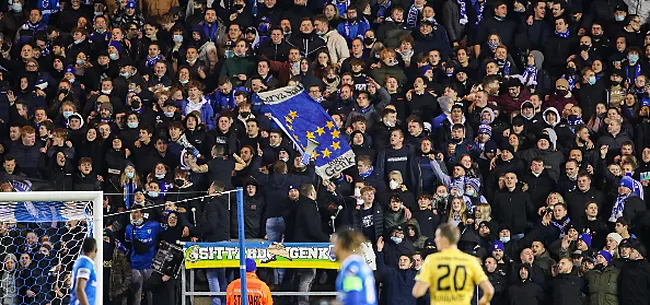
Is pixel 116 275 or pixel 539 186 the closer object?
pixel 116 275

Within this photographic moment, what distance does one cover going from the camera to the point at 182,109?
69.3 ft

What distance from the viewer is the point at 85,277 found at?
1410cm

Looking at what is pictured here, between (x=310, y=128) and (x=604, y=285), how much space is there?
4.84 m

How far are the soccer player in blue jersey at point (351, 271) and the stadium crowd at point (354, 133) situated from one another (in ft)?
20.3

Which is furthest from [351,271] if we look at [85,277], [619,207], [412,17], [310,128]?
[412,17]

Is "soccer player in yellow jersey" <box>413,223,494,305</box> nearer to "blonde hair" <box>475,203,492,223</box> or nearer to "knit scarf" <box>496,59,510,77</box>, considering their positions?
"blonde hair" <box>475,203,492,223</box>

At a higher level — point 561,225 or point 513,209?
point 513,209

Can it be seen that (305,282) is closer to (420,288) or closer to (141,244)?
(141,244)

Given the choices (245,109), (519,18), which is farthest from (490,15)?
(245,109)

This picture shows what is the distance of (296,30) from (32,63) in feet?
14.0

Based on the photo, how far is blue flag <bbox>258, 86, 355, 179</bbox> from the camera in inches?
800

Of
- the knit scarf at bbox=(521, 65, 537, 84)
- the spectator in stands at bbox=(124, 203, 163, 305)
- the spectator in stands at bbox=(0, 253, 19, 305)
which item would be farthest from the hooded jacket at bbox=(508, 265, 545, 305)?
the spectator in stands at bbox=(0, 253, 19, 305)

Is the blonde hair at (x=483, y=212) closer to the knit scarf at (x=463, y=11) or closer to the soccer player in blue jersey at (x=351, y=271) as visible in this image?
the knit scarf at (x=463, y=11)

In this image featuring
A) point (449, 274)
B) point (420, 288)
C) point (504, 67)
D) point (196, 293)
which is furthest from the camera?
point (504, 67)
